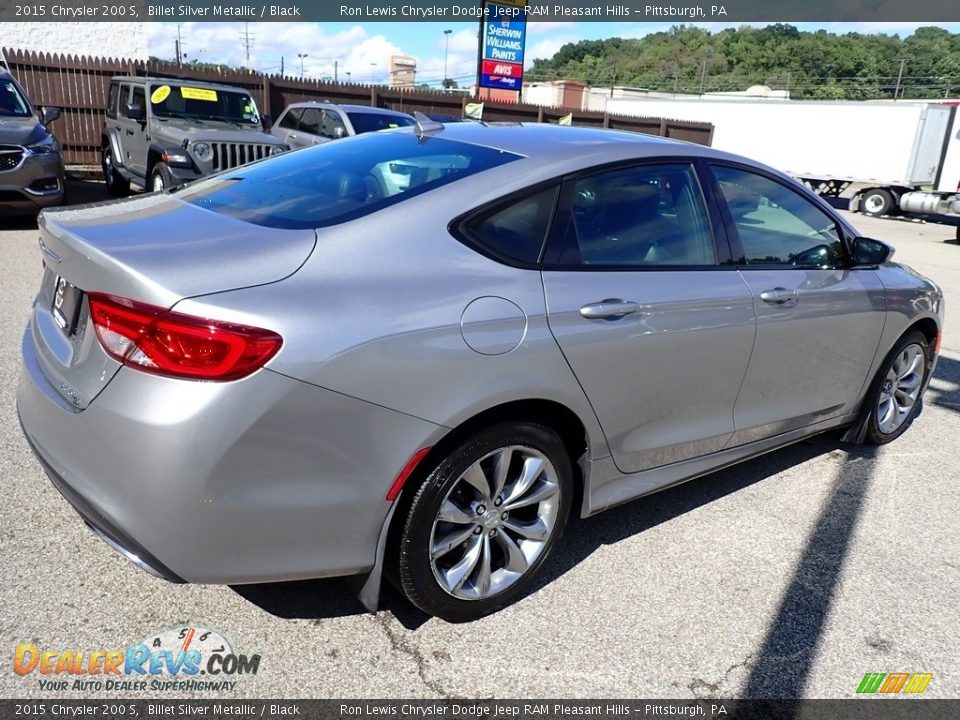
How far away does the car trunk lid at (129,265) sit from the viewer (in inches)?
83.7

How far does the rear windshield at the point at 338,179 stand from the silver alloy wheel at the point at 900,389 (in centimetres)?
298

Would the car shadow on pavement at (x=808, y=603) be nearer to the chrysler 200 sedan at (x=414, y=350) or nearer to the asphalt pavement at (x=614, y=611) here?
the asphalt pavement at (x=614, y=611)

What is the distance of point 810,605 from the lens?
3.01m

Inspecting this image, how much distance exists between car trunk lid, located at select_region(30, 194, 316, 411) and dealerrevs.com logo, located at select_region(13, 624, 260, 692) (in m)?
0.84

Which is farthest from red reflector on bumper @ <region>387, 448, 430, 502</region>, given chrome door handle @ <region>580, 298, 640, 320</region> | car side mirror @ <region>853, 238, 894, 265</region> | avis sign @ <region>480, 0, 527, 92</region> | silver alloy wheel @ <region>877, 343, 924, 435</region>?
avis sign @ <region>480, 0, 527, 92</region>

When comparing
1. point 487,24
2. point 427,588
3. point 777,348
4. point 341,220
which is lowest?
point 427,588

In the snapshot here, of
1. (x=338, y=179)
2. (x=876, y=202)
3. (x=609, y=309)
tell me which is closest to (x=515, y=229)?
(x=609, y=309)

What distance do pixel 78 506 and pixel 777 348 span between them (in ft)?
9.47

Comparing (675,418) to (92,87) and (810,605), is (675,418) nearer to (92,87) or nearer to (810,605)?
(810,605)

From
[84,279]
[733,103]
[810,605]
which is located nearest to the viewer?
[84,279]

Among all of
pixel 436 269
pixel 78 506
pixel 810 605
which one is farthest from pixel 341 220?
pixel 810 605

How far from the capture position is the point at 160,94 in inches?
408

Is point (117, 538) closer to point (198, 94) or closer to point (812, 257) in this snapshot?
point (812, 257)

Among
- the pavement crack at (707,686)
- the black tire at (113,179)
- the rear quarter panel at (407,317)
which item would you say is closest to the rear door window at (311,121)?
the black tire at (113,179)
